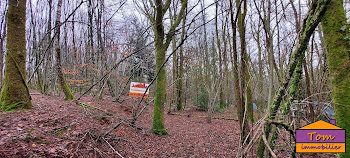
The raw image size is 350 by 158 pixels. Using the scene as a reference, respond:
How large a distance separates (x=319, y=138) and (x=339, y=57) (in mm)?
1231

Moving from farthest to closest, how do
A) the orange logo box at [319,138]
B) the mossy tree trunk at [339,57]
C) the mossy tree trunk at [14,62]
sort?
the mossy tree trunk at [14,62] < the mossy tree trunk at [339,57] < the orange logo box at [319,138]

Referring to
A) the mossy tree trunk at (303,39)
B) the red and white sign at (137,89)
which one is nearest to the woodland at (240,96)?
the mossy tree trunk at (303,39)

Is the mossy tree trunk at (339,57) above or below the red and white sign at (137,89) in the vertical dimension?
above

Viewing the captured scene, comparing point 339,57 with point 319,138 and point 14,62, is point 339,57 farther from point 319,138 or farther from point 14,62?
point 14,62

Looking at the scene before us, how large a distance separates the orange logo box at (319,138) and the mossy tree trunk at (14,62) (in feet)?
15.1

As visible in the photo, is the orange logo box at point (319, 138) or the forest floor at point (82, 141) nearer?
the orange logo box at point (319, 138)

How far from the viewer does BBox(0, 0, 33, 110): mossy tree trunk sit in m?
3.34

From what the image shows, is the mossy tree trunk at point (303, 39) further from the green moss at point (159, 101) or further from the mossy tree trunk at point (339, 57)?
the green moss at point (159, 101)

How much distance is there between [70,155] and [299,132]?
8.85 ft

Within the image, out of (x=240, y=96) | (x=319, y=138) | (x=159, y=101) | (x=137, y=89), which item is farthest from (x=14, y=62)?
(x=319, y=138)

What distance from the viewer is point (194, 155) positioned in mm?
3783

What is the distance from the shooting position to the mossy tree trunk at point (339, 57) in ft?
5.68

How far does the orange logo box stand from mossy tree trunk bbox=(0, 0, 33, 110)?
15.1 ft

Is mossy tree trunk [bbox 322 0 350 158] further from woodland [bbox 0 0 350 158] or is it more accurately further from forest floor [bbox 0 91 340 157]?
forest floor [bbox 0 91 340 157]
